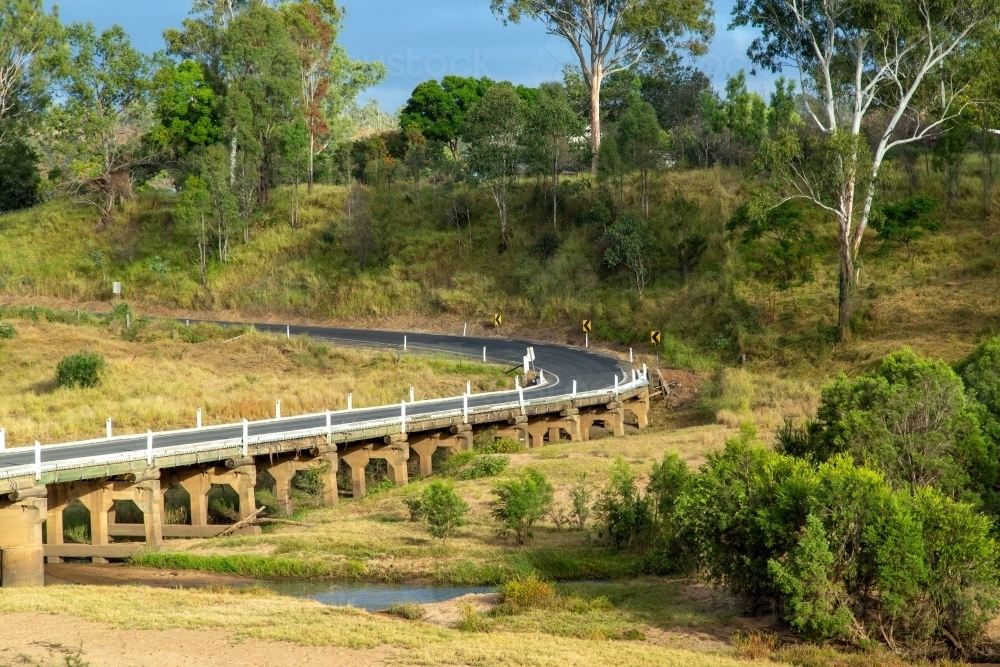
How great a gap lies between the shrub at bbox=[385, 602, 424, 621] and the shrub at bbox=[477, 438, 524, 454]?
51.0ft

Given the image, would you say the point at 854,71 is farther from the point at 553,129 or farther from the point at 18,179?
the point at 18,179

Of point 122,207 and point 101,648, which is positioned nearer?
point 101,648

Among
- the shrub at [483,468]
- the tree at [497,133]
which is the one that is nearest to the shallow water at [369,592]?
the shrub at [483,468]

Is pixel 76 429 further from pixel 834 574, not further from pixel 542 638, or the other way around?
pixel 834 574

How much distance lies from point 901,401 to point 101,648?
54.3 ft

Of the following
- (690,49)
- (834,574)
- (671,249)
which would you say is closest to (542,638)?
(834,574)

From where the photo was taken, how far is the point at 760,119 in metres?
88.7

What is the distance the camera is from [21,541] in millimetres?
26719

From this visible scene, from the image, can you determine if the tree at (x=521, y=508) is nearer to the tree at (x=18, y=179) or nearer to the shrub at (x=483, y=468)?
the shrub at (x=483, y=468)

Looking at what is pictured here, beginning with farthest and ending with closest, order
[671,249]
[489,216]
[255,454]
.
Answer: [489,216], [671,249], [255,454]

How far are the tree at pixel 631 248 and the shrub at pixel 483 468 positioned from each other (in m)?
32.7

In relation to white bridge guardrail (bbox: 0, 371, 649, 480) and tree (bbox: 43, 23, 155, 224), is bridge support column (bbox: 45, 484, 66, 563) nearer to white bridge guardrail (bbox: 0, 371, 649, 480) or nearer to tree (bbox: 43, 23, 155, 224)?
white bridge guardrail (bbox: 0, 371, 649, 480)

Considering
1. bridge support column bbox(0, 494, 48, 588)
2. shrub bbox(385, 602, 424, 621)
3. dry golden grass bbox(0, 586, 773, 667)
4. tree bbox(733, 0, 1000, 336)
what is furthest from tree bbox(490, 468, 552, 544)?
tree bbox(733, 0, 1000, 336)

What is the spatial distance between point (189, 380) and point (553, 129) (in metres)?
35.0
